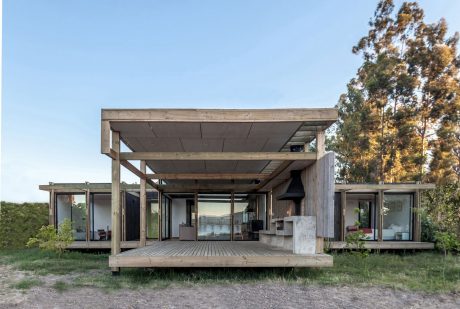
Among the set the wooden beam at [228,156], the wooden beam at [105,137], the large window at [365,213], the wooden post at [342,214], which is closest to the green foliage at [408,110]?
the large window at [365,213]

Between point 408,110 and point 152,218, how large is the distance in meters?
→ 13.3

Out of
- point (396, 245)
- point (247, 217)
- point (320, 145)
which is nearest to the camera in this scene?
point (320, 145)

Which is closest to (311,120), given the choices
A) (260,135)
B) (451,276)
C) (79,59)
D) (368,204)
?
(260,135)

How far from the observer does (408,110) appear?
15820mm

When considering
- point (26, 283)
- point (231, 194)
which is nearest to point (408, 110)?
point (231, 194)

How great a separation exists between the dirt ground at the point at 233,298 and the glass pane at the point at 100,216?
224 inches

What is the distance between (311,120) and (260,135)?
1.30 m

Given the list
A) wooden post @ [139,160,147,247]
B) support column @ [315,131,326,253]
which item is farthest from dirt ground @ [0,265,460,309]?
wooden post @ [139,160,147,247]

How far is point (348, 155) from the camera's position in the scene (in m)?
17.4

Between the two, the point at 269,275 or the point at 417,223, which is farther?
the point at 417,223

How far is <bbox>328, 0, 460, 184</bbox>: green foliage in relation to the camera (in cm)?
1561

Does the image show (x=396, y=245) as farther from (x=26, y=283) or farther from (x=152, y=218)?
(x=26, y=283)

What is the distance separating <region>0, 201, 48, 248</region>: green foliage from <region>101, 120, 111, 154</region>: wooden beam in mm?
7412

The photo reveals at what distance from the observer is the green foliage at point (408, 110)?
15.6 m
